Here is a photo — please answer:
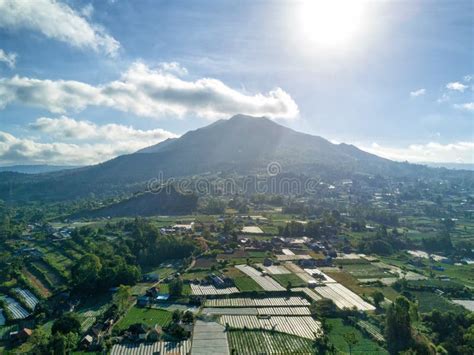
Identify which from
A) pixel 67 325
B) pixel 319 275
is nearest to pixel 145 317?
pixel 67 325

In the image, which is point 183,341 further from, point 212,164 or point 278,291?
point 212,164

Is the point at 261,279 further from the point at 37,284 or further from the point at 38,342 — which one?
the point at 37,284

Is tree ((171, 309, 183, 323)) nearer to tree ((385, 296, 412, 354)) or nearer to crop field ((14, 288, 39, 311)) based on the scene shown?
crop field ((14, 288, 39, 311))

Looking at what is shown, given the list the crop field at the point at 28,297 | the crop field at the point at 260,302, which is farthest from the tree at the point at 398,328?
the crop field at the point at 28,297

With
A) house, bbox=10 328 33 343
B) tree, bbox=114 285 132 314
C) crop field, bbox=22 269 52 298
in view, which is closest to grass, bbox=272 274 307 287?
Answer: tree, bbox=114 285 132 314

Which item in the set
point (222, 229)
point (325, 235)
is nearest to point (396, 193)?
point (325, 235)
